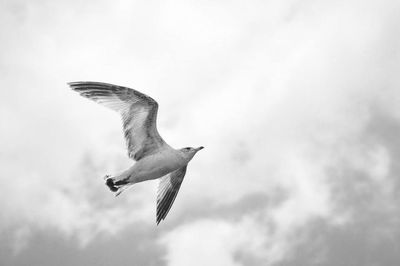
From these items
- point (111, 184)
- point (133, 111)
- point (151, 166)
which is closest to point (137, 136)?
point (133, 111)

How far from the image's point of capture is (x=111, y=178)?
14.0m

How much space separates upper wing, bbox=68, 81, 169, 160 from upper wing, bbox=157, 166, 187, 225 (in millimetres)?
2011

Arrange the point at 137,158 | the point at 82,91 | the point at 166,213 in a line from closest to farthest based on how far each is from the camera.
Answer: the point at 82,91, the point at 137,158, the point at 166,213

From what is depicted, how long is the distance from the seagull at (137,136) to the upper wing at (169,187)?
1552 millimetres

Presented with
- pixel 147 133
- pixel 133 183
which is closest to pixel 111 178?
pixel 133 183

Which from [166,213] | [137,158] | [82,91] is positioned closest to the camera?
[82,91]

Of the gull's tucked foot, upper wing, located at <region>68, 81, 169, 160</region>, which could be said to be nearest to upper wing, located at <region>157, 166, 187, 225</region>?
upper wing, located at <region>68, 81, 169, 160</region>

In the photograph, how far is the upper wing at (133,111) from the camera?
13.3 m

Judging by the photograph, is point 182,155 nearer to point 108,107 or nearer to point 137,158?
point 137,158

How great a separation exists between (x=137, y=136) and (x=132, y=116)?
0.65 m

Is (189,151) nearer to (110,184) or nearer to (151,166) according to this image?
(151,166)

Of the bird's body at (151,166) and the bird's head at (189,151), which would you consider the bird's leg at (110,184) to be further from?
the bird's head at (189,151)

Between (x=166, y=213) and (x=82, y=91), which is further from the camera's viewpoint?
(x=166, y=213)

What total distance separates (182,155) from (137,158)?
4.11ft
